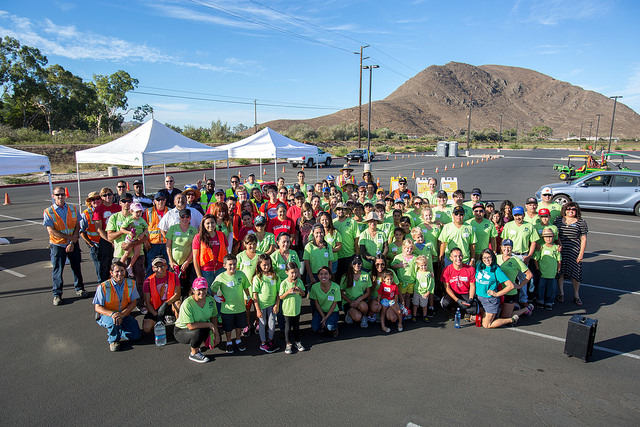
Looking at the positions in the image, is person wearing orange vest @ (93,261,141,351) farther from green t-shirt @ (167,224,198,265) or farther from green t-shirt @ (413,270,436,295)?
green t-shirt @ (413,270,436,295)

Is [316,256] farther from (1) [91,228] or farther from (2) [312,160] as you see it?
(2) [312,160]

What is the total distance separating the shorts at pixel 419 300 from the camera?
5918mm

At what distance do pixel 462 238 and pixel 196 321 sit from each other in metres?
4.18

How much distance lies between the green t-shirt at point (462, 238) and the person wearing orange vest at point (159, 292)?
4220 mm

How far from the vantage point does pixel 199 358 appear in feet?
15.8

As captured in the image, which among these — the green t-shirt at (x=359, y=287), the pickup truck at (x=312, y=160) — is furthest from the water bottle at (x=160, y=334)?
the pickup truck at (x=312, y=160)

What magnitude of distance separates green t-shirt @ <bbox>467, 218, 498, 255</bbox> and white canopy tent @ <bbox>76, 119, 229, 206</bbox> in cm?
801

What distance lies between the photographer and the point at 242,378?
14.6ft

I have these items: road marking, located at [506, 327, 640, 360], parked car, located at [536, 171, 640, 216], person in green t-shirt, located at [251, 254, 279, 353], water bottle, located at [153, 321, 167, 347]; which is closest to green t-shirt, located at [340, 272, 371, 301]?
person in green t-shirt, located at [251, 254, 279, 353]

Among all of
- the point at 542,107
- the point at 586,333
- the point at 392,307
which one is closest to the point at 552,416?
the point at 586,333

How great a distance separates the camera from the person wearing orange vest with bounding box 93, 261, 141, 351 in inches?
199

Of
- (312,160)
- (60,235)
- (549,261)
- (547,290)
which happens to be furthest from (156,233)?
(312,160)

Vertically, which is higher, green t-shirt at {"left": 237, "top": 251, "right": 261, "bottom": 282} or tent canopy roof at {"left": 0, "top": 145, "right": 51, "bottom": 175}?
tent canopy roof at {"left": 0, "top": 145, "right": 51, "bottom": 175}

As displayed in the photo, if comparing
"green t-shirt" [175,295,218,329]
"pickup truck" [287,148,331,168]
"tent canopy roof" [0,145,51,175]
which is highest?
"tent canopy roof" [0,145,51,175]
